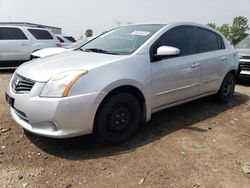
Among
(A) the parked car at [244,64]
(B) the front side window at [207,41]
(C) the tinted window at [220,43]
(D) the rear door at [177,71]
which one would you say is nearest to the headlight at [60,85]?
A: (D) the rear door at [177,71]

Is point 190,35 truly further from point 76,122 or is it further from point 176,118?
point 76,122

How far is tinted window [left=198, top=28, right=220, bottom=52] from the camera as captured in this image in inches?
199

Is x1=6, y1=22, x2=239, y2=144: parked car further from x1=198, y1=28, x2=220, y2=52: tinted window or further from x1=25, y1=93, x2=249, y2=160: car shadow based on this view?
x1=25, y1=93, x2=249, y2=160: car shadow

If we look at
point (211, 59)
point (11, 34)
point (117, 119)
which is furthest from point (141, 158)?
point (11, 34)

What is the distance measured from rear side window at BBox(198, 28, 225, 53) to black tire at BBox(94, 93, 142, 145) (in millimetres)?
1871

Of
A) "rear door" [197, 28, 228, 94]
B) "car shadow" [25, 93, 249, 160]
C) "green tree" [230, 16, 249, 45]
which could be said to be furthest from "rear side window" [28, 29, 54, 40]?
"green tree" [230, 16, 249, 45]

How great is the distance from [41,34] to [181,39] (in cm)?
844

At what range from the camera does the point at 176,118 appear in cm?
488

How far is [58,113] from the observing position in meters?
3.23

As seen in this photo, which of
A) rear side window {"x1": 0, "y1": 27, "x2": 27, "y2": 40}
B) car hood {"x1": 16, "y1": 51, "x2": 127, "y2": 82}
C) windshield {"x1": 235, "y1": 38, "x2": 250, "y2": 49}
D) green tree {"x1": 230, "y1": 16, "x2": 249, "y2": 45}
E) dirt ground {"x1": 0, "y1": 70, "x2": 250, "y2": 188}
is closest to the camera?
dirt ground {"x1": 0, "y1": 70, "x2": 250, "y2": 188}

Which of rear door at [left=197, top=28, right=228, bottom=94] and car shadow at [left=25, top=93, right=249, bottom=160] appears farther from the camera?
rear door at [left=197, top=28, right=228, bottom=94]

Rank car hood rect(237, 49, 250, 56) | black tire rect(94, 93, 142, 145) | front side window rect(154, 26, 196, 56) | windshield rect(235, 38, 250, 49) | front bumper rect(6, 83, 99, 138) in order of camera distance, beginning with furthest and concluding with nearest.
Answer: windshield rect(235, 38, 250, 49) < car hood rect(237, 49, 250, 56) < front side window rect(154, 26, 196, 56) < black tire rect(94, 93, 142, 145) < front bumper rect(6, 83, 99, 138)

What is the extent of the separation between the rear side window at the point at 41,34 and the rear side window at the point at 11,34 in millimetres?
424

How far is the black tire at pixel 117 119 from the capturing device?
3539 mm
